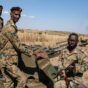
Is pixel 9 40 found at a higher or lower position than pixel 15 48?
higher

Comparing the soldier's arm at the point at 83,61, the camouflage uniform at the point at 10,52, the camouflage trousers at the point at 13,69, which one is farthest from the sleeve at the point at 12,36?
the soldier's arm at the point at 83,61

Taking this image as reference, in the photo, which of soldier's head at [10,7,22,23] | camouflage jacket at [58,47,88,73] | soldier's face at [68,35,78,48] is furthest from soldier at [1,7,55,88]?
soldier's face at [68,35,78,48]

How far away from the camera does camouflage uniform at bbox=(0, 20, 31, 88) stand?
8.51 m

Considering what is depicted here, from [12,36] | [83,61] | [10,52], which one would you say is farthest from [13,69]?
[83,61]

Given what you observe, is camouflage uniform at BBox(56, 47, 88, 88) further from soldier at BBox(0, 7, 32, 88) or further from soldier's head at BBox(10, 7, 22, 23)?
soldier's head at BBox(10, 7, 22, 23)

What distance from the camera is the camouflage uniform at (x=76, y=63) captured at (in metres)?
8.41

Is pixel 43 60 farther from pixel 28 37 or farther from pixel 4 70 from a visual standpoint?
pixel 28 37

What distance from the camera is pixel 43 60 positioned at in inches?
352

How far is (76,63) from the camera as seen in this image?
8703 millimetres

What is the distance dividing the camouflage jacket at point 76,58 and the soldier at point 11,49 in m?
0.86

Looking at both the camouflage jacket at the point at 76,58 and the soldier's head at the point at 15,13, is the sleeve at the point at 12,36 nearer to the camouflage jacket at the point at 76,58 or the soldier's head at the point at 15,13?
the soldier's head at the point at 15,13

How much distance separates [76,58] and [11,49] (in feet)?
5.35

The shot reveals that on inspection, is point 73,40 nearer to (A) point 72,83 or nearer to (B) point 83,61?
(B) point 83,61

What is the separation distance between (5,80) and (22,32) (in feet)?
61.2
